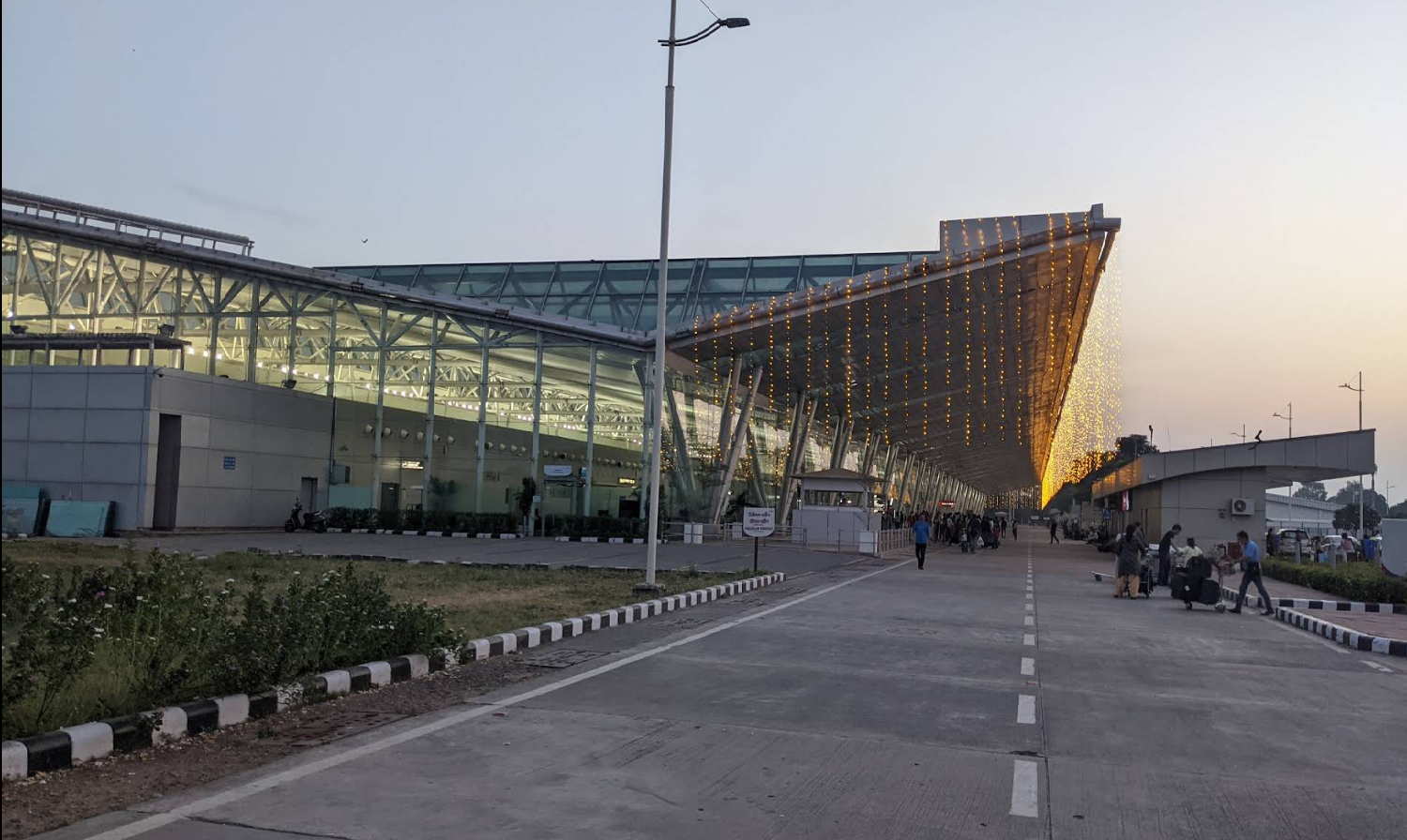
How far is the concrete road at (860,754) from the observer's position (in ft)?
19.0

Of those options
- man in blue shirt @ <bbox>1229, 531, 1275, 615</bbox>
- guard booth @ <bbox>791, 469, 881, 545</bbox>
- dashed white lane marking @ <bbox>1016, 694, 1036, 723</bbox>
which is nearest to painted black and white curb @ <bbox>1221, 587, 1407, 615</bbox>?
man in blue shirt @ <bbox>1229, 531, 1275, 615</bbox>

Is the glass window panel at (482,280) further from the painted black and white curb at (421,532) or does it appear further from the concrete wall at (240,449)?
the painted black and white curb at (421,532)

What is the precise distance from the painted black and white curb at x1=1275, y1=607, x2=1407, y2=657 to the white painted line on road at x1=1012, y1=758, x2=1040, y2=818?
1029 centimetres

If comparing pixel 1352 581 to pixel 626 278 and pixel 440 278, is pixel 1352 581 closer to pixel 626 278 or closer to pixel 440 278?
pixel 626 278

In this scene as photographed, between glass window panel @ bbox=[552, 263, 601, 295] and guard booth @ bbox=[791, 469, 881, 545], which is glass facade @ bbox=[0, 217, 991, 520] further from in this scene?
glass window panel @ bbox=[552, 263, 601, 295]

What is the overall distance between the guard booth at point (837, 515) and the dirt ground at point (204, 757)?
3512cm

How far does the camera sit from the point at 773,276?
53031 mm

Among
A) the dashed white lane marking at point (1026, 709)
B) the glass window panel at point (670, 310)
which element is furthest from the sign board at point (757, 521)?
the glass window panel at point (670, 310)

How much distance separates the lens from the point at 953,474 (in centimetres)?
13588

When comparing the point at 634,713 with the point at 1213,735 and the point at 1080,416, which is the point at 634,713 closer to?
the point at 1213,735

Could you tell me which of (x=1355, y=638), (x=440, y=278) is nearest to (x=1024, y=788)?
(x=1355, y=638)

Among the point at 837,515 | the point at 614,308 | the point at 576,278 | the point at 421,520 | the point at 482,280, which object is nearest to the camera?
the point at 421,520

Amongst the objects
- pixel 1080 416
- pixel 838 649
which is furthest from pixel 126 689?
pixel 1080 416

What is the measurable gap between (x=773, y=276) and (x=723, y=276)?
2.66m
